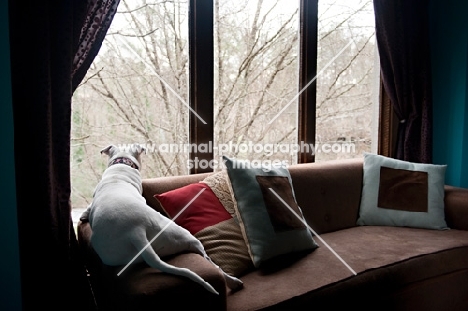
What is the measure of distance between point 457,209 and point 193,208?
164cm

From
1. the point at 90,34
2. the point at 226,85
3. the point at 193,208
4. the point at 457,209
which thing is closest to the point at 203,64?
the point at 226,85

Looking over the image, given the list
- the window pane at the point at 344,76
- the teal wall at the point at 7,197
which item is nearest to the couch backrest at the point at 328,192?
the window pane at the point at 344,76

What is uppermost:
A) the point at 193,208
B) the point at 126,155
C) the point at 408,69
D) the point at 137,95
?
the point at 408,69

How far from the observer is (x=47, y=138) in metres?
1.75

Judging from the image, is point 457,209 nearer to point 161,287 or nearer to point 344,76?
point 344,76

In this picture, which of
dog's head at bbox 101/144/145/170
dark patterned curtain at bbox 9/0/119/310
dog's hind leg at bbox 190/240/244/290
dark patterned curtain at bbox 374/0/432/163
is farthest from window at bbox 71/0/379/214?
dog's hind leg at bbox 190/240/244/290

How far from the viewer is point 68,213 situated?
1.85m

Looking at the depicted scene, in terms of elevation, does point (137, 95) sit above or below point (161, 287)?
above

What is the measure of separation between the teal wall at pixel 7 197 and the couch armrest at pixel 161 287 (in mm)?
553

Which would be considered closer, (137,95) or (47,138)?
(47,138)

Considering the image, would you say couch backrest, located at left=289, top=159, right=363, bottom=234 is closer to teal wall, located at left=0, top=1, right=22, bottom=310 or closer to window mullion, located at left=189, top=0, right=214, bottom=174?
window mullion, located at left=189, top=0, right=214, bottom=174

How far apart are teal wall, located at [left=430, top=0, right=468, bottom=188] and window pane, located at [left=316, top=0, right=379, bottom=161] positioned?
561mm

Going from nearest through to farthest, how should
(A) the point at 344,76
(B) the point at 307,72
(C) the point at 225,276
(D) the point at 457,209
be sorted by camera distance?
(C) the point at 225,276, (D) the point at 457,209, (B) the point at 307,72, (A) the point at 344,76

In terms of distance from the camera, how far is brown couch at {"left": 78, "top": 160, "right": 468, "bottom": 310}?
132 cm
